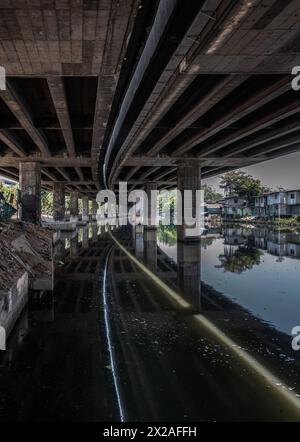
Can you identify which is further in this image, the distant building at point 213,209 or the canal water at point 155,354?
the distant building at point 213,209

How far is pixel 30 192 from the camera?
33.1 meters

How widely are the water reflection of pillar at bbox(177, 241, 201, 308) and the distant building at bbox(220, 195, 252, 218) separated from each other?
76.7 m

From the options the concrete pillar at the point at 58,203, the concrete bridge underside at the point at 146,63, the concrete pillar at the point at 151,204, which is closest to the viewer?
the concrete bridge underside at the point at 146,63

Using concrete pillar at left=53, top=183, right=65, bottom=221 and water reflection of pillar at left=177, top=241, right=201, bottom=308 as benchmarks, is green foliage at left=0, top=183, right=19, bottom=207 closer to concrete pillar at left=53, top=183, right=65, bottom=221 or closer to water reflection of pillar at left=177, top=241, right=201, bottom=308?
concrete pillar at left=53, top=183, right=65, bottom=221

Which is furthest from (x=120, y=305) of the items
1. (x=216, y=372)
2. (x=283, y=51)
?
(x=283, y=51)

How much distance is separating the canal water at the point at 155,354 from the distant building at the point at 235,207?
3433 inches

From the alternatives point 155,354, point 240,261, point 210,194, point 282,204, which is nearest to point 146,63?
point 155,354

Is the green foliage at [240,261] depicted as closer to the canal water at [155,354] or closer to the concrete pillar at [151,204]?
the canal water at [155,354]

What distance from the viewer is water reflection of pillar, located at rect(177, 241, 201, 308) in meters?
12.6

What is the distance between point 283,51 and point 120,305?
29.5 ft

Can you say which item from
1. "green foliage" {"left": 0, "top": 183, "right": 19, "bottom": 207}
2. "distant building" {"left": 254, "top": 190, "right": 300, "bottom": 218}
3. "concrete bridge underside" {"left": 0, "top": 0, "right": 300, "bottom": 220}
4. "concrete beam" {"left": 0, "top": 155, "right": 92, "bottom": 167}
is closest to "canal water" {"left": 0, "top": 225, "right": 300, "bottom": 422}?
"concrete bridge underside" {"left": 0, "top": 0, "right": 300, "bottom": 220}

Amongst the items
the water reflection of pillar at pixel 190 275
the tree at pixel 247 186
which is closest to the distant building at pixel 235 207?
the tree at pixel 247 186

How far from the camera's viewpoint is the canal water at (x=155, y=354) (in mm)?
5238
